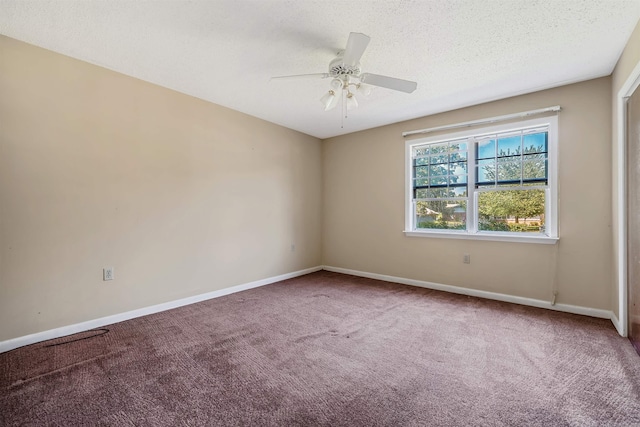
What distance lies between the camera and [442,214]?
4039 mm

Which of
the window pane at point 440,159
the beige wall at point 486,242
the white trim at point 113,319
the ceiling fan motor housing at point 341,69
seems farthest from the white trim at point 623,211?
the white trim at point 113,319

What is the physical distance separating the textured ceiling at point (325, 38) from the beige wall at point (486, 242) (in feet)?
1.68

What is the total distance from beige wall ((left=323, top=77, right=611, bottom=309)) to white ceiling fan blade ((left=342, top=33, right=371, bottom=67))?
2.32 m

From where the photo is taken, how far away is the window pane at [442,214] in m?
3.87

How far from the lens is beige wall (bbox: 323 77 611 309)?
2889 mm

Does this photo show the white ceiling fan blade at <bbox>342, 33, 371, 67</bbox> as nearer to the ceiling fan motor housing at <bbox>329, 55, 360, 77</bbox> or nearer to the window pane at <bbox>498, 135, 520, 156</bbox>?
the ceiling fan motor housing at <bbox>329, 55, 360, 77</bbox>

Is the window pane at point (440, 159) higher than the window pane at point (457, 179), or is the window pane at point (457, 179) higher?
the window pane at point (440, 159)

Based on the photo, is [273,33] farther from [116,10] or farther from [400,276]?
[400,276]

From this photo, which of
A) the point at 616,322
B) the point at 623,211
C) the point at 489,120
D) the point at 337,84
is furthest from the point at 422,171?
the point at 616,322

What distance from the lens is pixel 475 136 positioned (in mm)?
3674

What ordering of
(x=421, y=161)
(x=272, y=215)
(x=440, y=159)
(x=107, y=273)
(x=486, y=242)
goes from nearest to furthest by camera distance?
(x=107, y=273) < (x=486, y=242) < (x=440, y=159) < (x=421, y=161) < (x=272, y=215)

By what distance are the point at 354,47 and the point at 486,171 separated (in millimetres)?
2646

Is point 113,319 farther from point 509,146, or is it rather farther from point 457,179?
point 509,146

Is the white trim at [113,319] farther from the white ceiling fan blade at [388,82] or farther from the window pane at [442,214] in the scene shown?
the white ceiling fan blade at [388,82]
